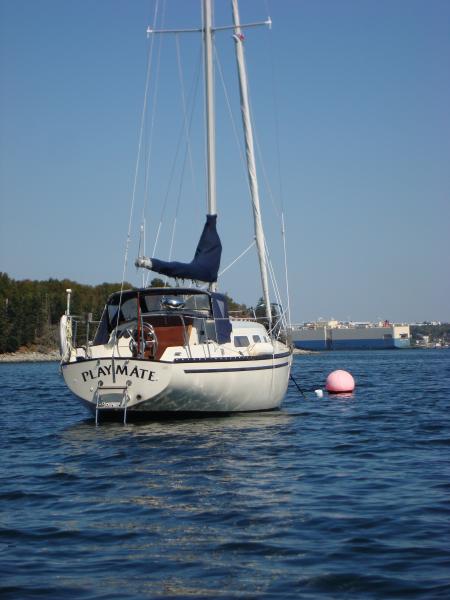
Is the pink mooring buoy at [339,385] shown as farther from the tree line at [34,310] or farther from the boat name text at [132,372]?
the tree line at [34,310]

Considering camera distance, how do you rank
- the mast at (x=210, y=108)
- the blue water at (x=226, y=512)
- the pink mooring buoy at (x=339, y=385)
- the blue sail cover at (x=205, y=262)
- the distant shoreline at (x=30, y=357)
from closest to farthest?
1. the blue water at (x=226, y=512)
2. the blue sail cover at (x=205, y=262)
3. the mast at (x=210, y=108)
4. the pink mooring buoy at (x=339, y=385)
5. the distant shoreline at (x=30, y=357)

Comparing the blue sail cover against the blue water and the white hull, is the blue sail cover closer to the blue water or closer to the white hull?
the white hull

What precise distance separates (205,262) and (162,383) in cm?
624

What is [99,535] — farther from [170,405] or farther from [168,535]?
[170,405]

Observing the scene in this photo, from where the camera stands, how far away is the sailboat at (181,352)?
1958 centimetres

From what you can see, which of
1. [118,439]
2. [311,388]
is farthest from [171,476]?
[311,388]

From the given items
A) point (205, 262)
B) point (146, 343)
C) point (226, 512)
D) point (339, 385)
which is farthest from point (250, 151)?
point (226, 512)

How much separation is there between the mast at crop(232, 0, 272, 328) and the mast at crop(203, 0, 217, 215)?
1.44 m

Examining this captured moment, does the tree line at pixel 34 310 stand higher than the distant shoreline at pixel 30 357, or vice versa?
the tree line at pixel 34 310

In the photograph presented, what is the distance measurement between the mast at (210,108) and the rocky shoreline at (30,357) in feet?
344

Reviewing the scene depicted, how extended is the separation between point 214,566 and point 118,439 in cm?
970

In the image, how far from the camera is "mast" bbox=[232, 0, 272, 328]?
27394mm

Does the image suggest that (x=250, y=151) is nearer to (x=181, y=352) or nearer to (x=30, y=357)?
(x=181, y=352)

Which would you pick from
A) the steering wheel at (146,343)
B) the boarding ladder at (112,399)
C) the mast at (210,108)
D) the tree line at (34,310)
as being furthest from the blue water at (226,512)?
the tree line at (34,310)
